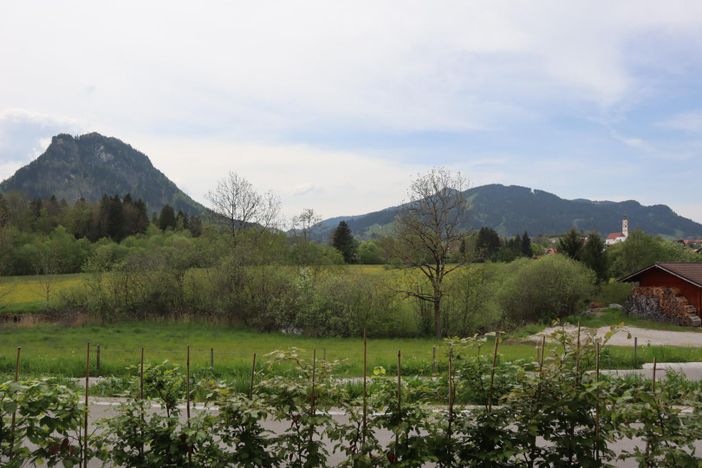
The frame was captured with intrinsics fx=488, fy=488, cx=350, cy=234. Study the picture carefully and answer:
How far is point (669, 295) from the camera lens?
30.7 metres

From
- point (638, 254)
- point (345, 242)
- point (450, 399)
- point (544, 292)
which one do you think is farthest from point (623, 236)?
point (450, 399)

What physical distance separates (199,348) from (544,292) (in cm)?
2308

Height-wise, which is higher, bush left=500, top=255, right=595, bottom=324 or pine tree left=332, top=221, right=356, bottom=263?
pine tree left=332, top=221, right=356, bottom=263

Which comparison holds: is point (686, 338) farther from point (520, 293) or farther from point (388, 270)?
point (388, 270)

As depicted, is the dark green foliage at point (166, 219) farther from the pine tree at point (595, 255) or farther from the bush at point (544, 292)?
the pine tree at point (595, 255)

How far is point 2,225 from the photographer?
30.9m

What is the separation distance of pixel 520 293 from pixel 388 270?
11.3 meters

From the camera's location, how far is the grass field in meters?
13.0

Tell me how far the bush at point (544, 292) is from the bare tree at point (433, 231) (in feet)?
33.4

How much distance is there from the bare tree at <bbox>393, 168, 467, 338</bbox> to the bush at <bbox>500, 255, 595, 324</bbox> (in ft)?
33.4

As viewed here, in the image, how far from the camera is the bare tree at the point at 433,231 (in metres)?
23.8

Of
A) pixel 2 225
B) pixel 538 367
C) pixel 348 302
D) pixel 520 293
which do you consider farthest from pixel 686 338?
pixel 2 225

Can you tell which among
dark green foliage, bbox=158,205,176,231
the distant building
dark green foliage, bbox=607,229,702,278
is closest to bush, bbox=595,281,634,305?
dark green foliage, bbox=607,229,702,278

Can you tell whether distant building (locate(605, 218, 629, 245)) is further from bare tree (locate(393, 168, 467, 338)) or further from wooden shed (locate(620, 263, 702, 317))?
bare tree (locate(393, 168, 467, 338))
